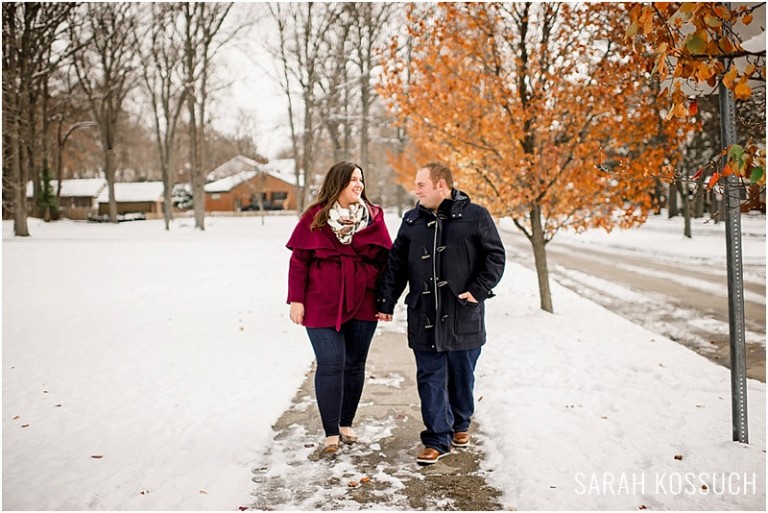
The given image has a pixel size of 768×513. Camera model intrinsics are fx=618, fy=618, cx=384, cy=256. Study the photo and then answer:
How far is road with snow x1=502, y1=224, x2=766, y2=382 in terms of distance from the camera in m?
8.41

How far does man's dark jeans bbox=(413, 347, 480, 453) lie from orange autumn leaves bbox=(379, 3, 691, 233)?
4990mm

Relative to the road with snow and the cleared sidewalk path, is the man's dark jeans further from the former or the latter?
the road with snow

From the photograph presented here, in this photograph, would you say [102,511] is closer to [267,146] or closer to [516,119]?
[516,119]

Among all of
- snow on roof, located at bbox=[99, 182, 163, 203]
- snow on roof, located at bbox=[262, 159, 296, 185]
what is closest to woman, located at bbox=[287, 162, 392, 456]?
snow on roof, located at bbox=[99, 182, 163, 203]

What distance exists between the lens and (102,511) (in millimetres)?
3447

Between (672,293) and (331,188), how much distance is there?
10.7 m

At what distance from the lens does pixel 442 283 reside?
4172mm

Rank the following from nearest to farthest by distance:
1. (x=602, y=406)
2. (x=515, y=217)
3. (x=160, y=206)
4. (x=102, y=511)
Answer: (x=102, y=511) → (x=602, y=406) → (x=515, y=217) → (x=160, y=206)

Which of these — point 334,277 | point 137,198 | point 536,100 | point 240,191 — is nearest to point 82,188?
point 137,198

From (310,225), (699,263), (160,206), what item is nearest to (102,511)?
(310,225)

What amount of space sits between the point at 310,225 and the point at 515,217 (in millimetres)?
6216

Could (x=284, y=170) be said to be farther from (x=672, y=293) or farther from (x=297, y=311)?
(x=297, y=311)

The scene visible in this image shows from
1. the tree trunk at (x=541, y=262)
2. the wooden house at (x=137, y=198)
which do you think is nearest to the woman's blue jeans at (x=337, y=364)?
the tree trunk at (x=541, y=262)

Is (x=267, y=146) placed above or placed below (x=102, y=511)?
above
